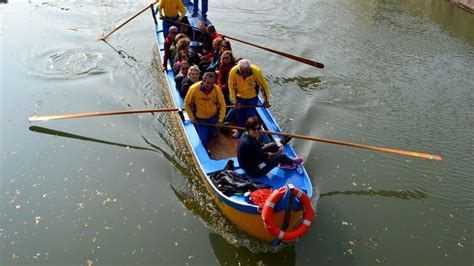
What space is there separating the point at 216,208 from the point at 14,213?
136 inches

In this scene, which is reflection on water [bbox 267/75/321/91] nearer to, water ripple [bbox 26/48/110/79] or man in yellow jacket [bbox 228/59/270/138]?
man in yellow jacket [bbox 228/59/270/138]

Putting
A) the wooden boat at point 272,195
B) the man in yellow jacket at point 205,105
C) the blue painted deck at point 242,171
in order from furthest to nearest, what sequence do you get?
the man in yellow jacket at point 205,105, the blue painted deck at point 242,171, the wooden boat at point 272,195

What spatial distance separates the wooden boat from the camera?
5262 millimetres

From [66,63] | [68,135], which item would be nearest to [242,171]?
[68,135]

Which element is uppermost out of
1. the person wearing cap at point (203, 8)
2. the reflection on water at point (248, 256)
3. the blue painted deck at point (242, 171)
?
the person wearing cap at point (203, 8)

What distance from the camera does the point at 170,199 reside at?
276 inches

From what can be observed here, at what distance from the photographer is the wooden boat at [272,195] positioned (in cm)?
526

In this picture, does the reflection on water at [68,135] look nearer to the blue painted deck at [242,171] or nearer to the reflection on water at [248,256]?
the blue painted deck at [242,171]

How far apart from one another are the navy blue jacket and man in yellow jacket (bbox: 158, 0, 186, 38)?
6807mm

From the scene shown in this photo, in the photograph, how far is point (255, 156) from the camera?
5941 millimetres

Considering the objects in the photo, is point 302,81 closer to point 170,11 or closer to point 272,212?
point 170,11

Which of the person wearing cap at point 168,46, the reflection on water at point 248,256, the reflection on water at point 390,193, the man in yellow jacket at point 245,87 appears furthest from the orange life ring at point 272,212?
the person wearing cap at point 168,46

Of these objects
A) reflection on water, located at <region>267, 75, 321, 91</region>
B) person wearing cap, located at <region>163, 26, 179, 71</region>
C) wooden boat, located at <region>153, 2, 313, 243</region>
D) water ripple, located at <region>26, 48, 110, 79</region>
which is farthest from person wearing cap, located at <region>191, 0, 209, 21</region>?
wooden boat, located at <region>153, 2, 313, 243</region>

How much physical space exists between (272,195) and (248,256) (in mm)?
1288
